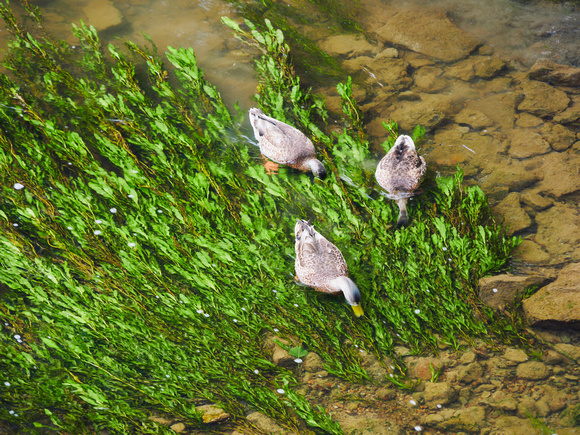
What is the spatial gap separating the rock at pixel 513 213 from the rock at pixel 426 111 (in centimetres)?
137

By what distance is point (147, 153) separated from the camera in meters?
4.78

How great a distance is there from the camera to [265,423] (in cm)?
312

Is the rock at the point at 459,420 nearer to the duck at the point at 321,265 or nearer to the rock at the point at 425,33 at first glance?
the duck at the point at 321,265

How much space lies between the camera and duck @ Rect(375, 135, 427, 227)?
3883mm

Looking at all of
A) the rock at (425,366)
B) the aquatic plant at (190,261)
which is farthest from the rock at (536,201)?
the rock at (425,366)

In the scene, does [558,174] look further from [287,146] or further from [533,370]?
[287,146]

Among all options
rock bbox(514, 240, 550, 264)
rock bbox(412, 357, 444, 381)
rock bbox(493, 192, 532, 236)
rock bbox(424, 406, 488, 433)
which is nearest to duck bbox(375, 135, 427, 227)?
rock bbox(493, 192, 532, 236)

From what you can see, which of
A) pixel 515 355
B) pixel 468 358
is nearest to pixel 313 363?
pixel 468 358

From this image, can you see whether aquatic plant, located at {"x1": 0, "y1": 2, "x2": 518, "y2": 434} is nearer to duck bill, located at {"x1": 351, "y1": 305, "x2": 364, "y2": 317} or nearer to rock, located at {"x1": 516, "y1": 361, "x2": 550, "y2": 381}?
duck bill, located at {"x1": 351, "y1": 305, "x2": 364, "y2": 317}

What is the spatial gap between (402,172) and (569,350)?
2.22 m

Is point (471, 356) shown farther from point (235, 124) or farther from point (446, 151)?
point (235, 124)

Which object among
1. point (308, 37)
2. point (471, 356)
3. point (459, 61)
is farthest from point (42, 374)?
point (459, 61)

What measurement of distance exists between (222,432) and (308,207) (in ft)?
7.99

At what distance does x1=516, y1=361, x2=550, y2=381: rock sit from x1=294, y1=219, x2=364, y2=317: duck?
1.42 meters
